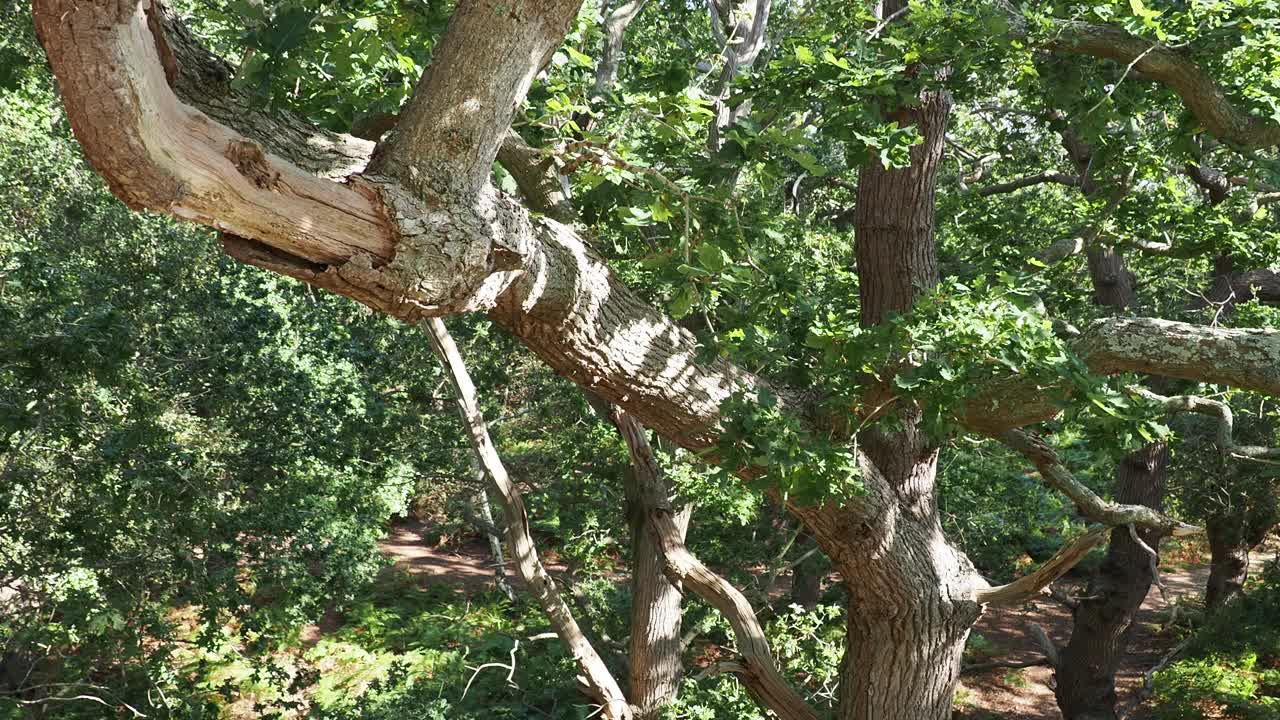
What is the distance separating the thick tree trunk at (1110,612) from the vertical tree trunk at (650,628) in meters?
4.11

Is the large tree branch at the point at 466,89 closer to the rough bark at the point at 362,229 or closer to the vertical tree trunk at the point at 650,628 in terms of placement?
the rough bark at the point at 362,229

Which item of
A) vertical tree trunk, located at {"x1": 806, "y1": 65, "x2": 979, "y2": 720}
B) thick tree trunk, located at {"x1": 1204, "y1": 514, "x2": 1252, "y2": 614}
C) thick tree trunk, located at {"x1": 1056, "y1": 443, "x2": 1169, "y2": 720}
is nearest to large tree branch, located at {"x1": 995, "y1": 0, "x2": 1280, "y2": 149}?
vertical tree trunk, located at {"x1": 806, "y1": 65, "x2": 979, "y2": 720}

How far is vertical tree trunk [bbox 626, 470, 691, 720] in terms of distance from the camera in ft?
22.6

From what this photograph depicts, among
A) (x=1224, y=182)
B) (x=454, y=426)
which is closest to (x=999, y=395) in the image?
(x=1224, y=182)

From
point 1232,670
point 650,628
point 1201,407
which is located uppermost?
point 1201,407

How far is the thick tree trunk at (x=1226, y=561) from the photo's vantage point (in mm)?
10875

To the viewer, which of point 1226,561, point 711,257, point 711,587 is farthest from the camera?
point 1226,561

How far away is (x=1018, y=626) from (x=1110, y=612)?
17.4 feet

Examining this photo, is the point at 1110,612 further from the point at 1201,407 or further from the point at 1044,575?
the point at 1201,407

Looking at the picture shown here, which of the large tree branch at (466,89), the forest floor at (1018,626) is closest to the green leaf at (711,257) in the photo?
the large tree branch at (466,89)

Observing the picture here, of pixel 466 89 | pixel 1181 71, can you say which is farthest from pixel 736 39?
pixel 466 89

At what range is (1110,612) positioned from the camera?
8.81 meters

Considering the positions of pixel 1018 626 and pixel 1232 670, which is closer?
pixel 1232 670

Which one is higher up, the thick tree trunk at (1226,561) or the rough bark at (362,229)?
the thick tree trunk at (1226,561)
